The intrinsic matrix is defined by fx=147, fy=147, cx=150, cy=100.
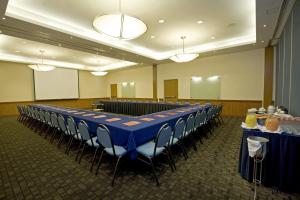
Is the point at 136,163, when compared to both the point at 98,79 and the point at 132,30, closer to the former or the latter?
the point at 132,30

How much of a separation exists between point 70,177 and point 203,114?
3.18m

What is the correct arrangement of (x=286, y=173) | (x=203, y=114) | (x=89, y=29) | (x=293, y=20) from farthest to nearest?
(x=89, y=29), (x=203, y=114), (x=293, y=20), (x=286, y=173)

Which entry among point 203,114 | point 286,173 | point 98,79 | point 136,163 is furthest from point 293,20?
point 98,79

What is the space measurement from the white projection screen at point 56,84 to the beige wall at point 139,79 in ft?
11.4

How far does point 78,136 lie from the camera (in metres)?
2.95

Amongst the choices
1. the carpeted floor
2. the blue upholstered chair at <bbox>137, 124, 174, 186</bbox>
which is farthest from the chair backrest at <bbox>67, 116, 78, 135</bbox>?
the blue upholstered chair at <bbox>137, 124, 174, 186</bbox>

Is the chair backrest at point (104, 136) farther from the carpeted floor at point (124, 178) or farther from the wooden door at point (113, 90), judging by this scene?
the wooden door at point (113, 90)

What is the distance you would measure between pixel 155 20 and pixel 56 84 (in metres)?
9.17

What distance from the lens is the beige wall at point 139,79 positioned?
435 inches

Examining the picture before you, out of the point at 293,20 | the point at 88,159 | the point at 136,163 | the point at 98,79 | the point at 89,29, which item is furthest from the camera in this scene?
the point at 98,79

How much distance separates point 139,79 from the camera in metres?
11.7

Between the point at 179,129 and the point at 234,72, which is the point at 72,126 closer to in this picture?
the point at 179,129

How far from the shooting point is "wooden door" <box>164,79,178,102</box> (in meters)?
9.52

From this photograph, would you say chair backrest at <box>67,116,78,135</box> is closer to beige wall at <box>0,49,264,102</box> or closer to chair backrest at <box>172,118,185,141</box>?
chair backrest at <box>172,118,185,141</box>
